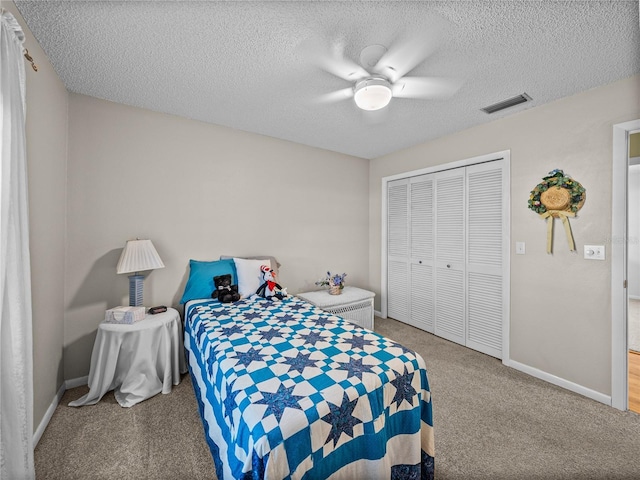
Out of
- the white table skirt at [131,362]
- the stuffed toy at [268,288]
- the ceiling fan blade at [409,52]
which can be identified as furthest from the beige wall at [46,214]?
the ceiling fan blade at [409,52]

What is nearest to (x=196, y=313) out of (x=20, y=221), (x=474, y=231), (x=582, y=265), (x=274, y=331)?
(x=274, y=331)

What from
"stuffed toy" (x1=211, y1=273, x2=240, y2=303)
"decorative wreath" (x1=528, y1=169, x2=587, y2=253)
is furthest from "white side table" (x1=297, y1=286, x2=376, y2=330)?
"decorative wreath" (x1=528, y1=169, x2=587, y2=253)

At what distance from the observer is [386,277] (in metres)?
4.13

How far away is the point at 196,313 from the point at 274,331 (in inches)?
31.7

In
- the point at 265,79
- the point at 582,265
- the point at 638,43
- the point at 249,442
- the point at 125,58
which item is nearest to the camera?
the point at 249,442

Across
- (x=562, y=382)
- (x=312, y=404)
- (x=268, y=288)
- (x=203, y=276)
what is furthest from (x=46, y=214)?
(x=562, y=382)

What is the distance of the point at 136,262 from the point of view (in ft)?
7.41

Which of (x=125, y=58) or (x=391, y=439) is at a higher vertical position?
(x=125, y=58)

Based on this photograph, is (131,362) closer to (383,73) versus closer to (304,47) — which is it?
(304,47)

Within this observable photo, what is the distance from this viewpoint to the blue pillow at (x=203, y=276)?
2.60m

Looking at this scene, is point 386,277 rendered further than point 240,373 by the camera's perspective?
Yes

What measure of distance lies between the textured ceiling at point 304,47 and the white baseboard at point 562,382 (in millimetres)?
2412

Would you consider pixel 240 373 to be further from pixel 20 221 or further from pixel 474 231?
pixel 474 231

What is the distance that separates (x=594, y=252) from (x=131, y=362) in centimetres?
374
